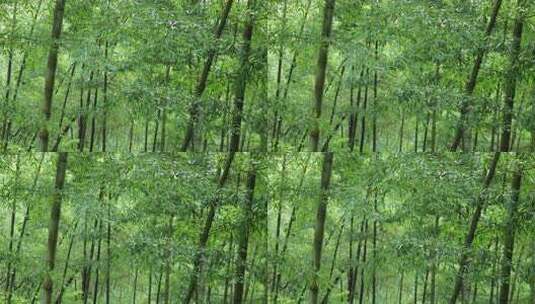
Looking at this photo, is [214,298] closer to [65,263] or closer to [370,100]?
[65,263]

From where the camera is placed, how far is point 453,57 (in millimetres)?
5289

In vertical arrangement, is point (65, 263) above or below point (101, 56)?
below

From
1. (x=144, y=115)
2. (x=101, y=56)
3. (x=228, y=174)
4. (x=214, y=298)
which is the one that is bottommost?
(x=214, y=298)

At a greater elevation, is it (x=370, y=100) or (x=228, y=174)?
(x=370, y=100)

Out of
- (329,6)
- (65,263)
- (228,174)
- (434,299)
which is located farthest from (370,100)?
(65,263)

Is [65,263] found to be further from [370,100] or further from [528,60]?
[528,60]

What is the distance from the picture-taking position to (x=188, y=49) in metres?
5.23

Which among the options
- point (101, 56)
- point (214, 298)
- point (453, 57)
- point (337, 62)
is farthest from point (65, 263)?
point (453, 57)

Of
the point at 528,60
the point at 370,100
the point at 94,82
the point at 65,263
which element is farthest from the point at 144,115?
the point at 528,60

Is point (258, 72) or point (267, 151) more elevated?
point (258, 72)

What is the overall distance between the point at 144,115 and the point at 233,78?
2.04 ft

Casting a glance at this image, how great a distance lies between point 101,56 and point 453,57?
2296 mm

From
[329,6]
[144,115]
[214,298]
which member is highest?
[329,6]

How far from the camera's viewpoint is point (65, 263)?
533 cm
